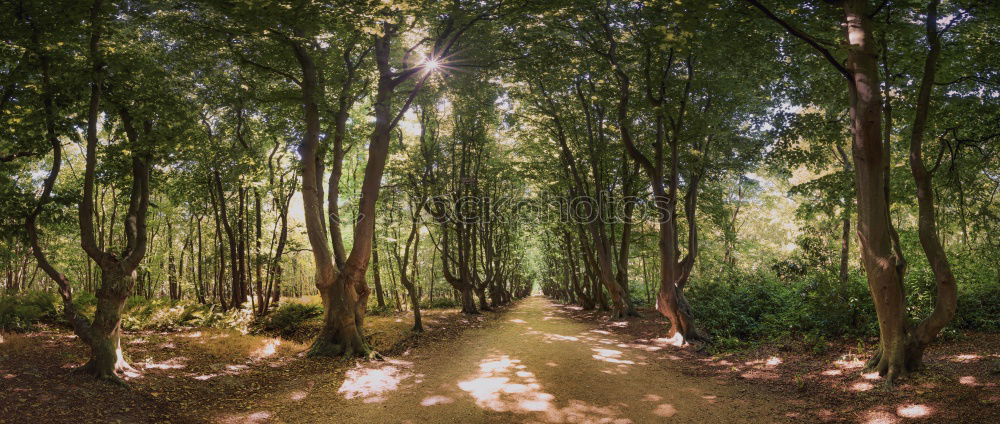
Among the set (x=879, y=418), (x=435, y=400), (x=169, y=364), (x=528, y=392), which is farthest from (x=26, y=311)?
(x=879, y=418)

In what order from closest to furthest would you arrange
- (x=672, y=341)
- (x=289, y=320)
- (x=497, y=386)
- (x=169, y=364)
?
(x=497, y=386) < (x=169, y=364) < (x=672, y=341) < (x=289, y=320)

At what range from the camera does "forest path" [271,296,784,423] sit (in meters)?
6.32

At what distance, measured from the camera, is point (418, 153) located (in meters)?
20.1

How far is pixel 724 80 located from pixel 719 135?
11.1 ft

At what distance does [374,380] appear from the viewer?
29.2 feet

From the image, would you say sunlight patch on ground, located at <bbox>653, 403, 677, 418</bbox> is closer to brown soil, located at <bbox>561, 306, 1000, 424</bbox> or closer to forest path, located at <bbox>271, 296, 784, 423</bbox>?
forest path, located at <bbox>271, 296, 784, 423</bbox>

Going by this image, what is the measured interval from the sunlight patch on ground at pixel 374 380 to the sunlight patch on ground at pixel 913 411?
7.01 metres

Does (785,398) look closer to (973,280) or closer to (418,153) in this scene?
(973,280)

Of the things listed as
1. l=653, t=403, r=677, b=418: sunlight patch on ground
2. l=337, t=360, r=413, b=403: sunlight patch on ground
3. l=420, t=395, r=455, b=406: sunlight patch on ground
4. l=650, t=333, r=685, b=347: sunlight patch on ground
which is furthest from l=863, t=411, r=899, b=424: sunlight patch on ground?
l=337, t=360, r=413, b=403: sunlight patch on ground

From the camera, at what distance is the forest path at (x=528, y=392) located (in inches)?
249

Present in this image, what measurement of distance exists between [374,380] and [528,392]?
3305 mm

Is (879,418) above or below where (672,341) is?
above

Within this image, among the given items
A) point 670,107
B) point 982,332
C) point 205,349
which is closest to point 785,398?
point 982,332

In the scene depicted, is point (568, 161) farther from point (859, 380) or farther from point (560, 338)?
point (859, 380)
